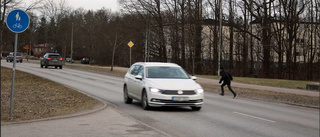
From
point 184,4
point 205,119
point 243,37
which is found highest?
point 184,4

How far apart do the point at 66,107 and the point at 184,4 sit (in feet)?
124

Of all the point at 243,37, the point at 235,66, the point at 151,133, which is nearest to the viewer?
the point at 151,133

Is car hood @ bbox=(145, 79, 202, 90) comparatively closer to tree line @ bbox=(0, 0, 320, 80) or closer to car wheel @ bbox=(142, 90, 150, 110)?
car wheel @ bbox=(142, 90, 150, 110)

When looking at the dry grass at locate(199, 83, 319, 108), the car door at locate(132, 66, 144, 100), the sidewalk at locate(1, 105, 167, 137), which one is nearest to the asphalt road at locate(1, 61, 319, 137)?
the car door at locate(132, 66, 144, 100)

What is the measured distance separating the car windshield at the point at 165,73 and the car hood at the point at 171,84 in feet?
1.71

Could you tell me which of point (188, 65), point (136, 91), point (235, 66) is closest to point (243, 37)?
point (235, 66)

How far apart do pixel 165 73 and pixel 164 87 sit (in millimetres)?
1380

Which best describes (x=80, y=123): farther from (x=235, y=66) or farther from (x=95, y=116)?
(x=235, y=66)

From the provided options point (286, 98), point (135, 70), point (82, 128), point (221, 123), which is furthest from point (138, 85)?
point (286, 98)

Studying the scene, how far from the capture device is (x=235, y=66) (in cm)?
5169

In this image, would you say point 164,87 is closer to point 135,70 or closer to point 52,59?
point 135,70

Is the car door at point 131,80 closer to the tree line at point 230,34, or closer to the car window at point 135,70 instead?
the car window at point 135,70

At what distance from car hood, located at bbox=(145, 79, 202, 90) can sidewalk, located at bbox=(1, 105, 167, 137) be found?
2.19 metres

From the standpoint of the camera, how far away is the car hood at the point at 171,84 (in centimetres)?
1174
